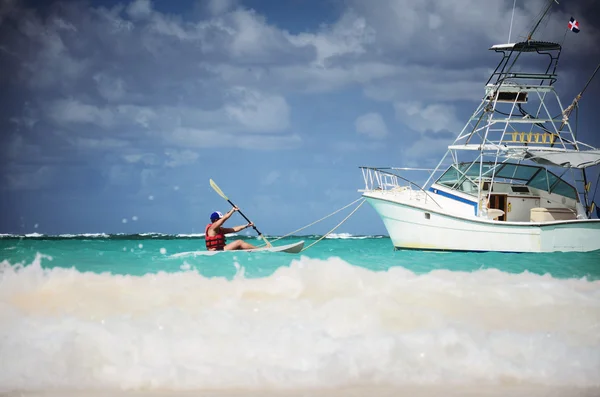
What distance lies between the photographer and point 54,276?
8078mm

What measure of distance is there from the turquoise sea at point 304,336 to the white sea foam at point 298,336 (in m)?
0.01

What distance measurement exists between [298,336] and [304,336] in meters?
0.04

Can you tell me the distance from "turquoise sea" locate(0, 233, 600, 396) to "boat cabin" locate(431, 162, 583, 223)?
25.6ft

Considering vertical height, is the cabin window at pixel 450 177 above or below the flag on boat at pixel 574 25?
below

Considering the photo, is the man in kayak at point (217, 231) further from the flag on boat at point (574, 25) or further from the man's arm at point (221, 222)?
the flag on boat at point (574, 25)

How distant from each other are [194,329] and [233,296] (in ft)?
5.19

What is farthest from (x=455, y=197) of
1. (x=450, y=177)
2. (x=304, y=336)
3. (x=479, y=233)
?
(x=304, y=336)

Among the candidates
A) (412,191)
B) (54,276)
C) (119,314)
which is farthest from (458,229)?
(119,314)

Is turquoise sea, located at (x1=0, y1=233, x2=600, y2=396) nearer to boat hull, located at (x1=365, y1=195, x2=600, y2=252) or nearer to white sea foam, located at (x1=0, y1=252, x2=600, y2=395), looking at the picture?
white sea foam, located at (x1=0, y1=252, x2=600, y2=395)

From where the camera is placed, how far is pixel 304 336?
447 cm

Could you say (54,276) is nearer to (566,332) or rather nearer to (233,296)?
(233,296)

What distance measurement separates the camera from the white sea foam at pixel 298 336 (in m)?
3.80

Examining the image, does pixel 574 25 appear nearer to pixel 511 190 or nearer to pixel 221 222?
pixel 511 190

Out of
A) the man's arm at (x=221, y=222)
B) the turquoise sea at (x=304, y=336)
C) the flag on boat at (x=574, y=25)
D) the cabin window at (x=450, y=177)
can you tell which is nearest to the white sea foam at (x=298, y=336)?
the turquoise sea at (x=304, y=336)
